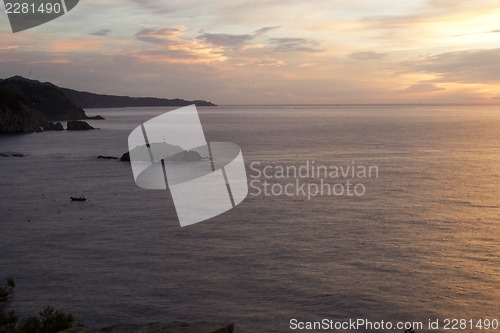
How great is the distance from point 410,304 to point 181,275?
12.3 meters

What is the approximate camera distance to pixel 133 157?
83938 mm

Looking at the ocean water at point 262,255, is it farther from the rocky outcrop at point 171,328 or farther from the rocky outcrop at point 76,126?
the rocky outcrop at point 76,126

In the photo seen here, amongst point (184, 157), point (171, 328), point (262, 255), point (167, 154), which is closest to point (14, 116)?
point (167, 154)

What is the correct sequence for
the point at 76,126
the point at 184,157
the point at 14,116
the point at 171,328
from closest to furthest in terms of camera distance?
the point at 171,328 < the point at 184,157 < the point at 14,116 < the point at 76,126

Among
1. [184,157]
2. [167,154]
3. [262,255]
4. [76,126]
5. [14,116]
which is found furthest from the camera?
[76,126]

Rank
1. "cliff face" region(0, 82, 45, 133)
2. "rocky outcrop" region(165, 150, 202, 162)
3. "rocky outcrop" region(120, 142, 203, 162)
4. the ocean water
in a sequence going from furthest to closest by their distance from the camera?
"cliff face" region(0, 82, 45, 133)
"rocky outcrop" region(120, 142, 203, 162)
"rocky outcrop" region(165, 150, 202, 162)
the ocean water

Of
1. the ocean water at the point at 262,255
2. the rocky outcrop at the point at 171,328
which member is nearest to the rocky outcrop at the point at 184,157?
the ocean water at the point at 262,255

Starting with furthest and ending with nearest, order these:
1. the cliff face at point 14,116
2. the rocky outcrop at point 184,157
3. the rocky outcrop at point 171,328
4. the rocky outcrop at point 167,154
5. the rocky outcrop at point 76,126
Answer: the rocky outcrop at point 76,126, the cliff face at point 14,116, the rocky outcrop at point 167,154, the rocky outcrop at point 184,157, the rocky outcrop at point 171,328

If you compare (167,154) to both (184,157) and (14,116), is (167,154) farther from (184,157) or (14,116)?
(14,116)

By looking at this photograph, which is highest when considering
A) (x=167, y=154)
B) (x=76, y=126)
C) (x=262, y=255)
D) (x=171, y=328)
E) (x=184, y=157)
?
(x=76, y=126)

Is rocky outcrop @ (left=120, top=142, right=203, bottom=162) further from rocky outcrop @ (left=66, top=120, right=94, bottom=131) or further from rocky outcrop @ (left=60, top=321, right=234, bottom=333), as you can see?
rocky outcrop @ (left=66, top=120, right=94, bottom=131)

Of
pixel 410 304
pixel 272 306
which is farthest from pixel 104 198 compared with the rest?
pixel 410 304

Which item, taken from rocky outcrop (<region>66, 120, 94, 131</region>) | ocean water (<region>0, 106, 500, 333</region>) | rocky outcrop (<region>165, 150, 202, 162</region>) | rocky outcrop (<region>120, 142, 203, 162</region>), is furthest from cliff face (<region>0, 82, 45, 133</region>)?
ocean water (<region>0, 106, 500, 333</region>)

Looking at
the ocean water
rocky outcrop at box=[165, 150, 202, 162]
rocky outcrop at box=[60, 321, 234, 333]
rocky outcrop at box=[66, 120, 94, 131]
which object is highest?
rocky outcrop at box=[66, 120, 94, 131]
